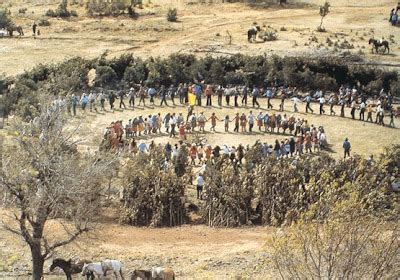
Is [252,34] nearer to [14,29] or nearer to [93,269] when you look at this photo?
[14,29]

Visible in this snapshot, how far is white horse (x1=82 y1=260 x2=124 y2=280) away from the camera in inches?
1024

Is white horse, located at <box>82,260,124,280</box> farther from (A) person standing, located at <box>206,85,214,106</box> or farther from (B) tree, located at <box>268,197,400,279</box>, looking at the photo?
(A) person standing, located at <box>206,85,214,106</box>

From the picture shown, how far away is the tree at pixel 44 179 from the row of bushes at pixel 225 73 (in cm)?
2133

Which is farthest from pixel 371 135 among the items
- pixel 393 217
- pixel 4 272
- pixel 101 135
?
pixel 4 272

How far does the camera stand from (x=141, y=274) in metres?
26.2

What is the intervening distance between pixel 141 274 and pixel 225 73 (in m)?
26.9

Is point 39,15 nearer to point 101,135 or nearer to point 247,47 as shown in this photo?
point 247,47

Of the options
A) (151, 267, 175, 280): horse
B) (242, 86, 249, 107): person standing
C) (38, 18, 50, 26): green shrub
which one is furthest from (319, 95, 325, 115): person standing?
(38, 18, 50, 26): green shrub

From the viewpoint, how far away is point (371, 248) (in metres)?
18.9

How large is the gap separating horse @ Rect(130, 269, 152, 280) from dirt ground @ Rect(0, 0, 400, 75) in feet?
99.0

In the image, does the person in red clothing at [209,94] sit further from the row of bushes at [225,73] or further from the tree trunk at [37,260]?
the tree trunk at [37,260]

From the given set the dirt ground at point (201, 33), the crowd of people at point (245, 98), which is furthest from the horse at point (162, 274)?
the dirt ground at point (201, 33)

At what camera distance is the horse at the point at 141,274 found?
26141 millimetres

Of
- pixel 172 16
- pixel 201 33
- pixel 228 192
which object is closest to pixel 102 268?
pixel 228 192
